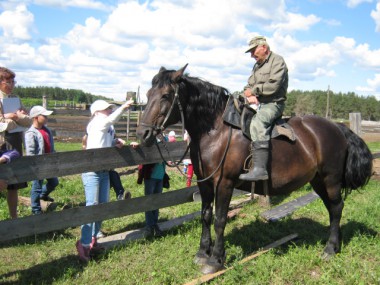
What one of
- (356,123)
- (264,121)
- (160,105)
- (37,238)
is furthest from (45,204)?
(356,123)

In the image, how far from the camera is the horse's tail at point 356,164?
5418 millimetres

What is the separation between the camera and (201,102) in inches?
179

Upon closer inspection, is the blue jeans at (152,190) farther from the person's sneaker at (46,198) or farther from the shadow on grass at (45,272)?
the person's sneaker at (46,198)

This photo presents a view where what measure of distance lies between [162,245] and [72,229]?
5.71 feet

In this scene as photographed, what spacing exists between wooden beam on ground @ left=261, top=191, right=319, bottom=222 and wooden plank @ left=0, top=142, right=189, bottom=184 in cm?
250

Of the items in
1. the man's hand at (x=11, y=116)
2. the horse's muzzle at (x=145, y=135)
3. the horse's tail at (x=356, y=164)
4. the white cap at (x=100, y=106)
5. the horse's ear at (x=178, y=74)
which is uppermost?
the horse's ear at (x=178, y=74)

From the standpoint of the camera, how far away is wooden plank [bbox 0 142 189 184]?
13.1 feet

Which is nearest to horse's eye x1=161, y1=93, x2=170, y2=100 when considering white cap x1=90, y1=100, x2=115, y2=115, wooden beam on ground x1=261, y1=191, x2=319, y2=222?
white cap x1=90, y1=100, x2=115, y2=115

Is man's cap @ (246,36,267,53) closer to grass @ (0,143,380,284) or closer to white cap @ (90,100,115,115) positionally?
white cap @ (90,100,115,115)

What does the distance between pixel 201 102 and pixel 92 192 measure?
1976mm

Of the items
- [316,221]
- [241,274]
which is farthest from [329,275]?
[316,221]

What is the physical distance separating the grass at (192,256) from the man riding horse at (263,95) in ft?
4.35

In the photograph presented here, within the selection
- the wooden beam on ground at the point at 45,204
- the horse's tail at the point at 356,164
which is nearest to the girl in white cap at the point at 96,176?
the wooden beam on ground at the point at 45,204

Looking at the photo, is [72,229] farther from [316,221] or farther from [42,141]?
[316,221]
